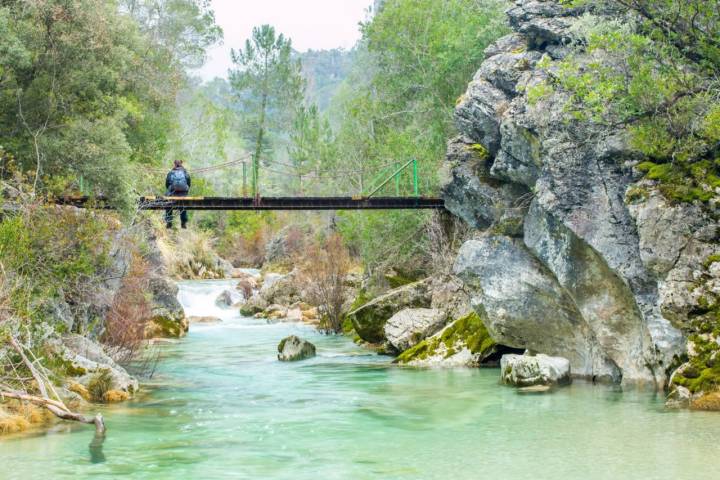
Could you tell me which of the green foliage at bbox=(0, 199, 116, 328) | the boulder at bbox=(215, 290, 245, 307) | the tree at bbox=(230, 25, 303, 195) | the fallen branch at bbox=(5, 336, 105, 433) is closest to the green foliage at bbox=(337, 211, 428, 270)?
the boulder at bbox=(215, 290, 245, 307)

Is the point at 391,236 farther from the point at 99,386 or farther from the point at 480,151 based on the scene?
the point at 99,386

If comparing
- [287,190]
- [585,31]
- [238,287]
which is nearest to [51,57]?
[585,31]

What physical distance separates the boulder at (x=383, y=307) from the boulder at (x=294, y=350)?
2.43m

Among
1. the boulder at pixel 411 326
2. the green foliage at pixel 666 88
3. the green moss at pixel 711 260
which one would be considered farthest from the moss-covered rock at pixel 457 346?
the green moss at pixel 711 260

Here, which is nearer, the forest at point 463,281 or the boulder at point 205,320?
the forest at point 463,281

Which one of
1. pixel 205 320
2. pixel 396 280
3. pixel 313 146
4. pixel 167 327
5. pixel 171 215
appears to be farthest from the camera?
pixel 313 146

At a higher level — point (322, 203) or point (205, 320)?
point (322, 203)

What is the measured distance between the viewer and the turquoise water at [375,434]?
35.9 feet

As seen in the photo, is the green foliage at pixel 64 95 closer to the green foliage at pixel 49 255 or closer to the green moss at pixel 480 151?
the green foliage at pixel 49 255

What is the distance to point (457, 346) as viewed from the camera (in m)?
21.4

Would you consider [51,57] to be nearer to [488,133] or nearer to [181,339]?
[488,133]

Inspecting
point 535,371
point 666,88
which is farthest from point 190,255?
point 666,88

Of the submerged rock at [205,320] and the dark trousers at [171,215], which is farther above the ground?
the dark trousers at [171,215]

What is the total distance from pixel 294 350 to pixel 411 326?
323 centimetres
